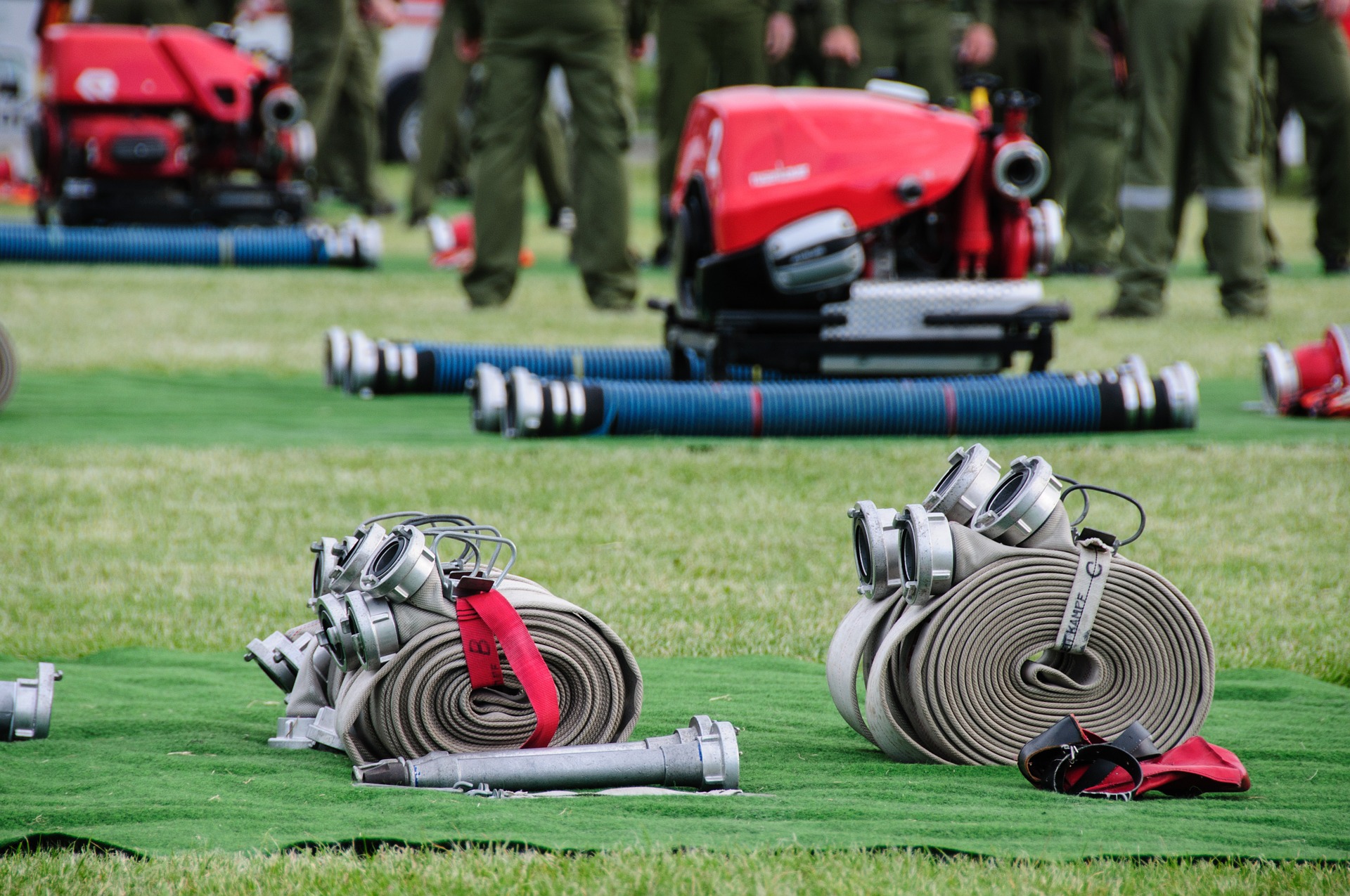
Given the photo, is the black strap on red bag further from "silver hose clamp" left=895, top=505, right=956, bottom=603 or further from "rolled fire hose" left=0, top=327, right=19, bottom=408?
"rolled fire hose" left=0, top=327, right=19, bottom=408

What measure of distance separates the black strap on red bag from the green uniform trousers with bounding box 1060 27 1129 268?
9.45m

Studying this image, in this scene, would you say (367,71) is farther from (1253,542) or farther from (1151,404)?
(1253,542)

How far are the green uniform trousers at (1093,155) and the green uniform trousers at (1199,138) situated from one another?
92.5 inches

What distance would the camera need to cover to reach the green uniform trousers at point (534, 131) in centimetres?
932

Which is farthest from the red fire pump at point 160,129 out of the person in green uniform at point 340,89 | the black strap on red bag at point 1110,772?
the black strap on red bag at point 1110,772

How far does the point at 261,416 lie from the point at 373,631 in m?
4.27

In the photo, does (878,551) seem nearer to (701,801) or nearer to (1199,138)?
(701,801)

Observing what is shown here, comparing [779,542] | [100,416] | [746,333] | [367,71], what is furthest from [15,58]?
[779,542]

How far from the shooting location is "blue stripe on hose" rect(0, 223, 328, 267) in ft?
38.2

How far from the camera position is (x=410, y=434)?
248 inches

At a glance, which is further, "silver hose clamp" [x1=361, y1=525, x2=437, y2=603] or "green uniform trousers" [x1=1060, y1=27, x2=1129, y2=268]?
"green uniform trousers" [x1=1060, y1=27, x2=1129, y2=268]

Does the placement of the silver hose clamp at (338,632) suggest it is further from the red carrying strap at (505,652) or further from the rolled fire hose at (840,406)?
the rolled fire hose at (840,406)

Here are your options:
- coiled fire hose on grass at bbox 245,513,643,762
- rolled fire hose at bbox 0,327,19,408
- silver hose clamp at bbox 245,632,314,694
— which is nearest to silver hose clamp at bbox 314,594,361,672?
coiled fire hose on grass at bbox 245,513,643,762

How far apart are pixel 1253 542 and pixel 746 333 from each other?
7.14 ft
